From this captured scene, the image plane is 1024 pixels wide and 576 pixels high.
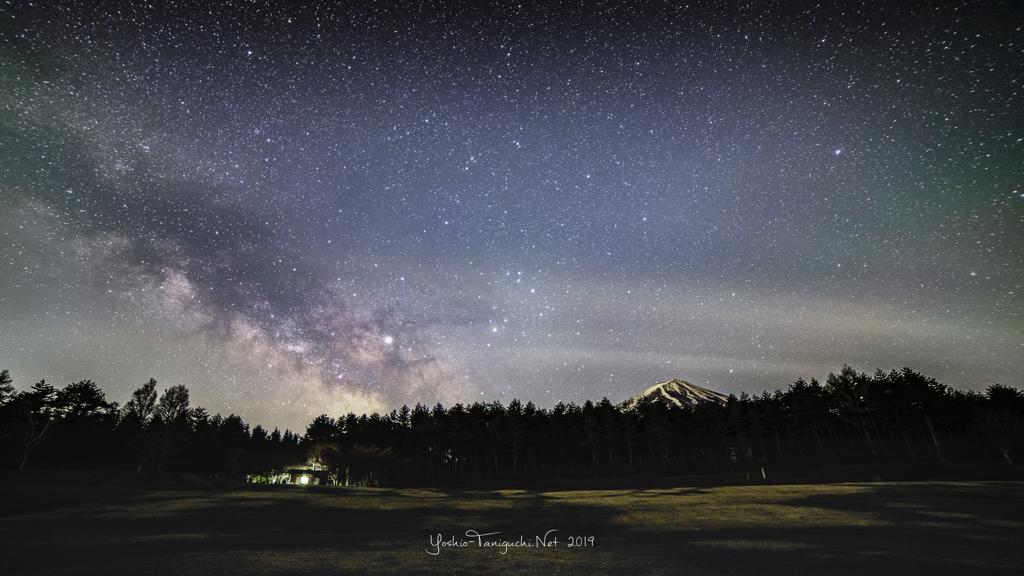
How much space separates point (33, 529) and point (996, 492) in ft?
248

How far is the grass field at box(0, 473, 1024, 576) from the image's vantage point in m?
15.6

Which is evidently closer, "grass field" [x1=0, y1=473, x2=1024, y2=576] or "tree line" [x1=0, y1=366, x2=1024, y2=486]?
"grass field" [x1=0, y1=473, x2=1024, y2=576]

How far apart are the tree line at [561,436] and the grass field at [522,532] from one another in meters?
48.8

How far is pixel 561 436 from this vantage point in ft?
330

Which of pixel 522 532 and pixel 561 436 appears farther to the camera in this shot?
pixel 561 436

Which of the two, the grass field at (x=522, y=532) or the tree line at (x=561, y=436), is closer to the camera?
the grass field at (x=522, y=532)

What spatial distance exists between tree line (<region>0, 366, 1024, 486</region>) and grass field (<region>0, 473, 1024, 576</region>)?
48.8 m

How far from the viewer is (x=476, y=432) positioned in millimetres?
97562

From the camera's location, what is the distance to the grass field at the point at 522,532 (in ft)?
51.3

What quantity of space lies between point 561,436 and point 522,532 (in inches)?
3105

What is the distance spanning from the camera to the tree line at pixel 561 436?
79.3 meters

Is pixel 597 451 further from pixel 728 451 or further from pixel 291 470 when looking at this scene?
pixel 291 470

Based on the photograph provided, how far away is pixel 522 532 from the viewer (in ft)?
84.7

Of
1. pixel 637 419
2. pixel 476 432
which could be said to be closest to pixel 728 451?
pixel 637 419
